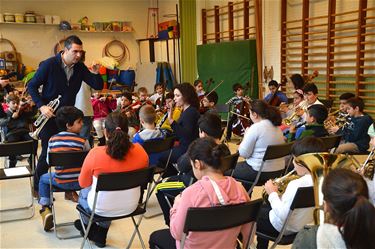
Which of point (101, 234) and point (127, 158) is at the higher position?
point (127, 158)

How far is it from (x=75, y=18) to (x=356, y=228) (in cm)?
1124

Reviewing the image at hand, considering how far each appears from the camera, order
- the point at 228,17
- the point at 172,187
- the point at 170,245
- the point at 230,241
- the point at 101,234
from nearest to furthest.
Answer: the point at 230,241 → the point at 170,245 → the point at 172,187 → the point at 101,234 → the point at 228,17

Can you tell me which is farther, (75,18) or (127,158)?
(75,18)

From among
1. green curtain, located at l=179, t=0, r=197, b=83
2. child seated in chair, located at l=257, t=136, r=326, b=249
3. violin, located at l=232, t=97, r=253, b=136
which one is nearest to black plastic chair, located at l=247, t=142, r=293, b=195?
child seated in chair, located at l=257, t=136, r=326, b=249

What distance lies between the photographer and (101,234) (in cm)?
304

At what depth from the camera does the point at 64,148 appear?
319 centimetres

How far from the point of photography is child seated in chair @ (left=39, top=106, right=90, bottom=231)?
3.19 m

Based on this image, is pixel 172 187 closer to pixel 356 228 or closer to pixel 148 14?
pixel 356 228

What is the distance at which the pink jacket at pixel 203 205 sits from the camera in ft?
6.19

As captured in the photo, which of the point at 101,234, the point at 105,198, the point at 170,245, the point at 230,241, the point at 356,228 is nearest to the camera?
the point at 356,228

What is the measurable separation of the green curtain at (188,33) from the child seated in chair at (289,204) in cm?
846

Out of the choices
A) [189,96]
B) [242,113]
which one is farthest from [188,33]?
[189,96]

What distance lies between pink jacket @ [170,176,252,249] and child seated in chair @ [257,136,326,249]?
37 cm

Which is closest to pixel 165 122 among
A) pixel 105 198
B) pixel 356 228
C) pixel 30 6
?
pixel 105 198
